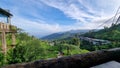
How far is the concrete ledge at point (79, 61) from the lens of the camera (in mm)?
1498

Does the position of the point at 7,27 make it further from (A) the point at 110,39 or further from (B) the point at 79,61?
(A) the point at 110,39

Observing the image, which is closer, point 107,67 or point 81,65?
point 107,67

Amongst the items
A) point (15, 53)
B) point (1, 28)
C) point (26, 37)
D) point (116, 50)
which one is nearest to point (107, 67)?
point (116, 50)

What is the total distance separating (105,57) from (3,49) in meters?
8.64

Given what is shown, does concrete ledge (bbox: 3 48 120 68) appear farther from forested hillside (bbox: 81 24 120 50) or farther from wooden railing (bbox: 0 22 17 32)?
forested hillside (bbox: 81 24 120 50)

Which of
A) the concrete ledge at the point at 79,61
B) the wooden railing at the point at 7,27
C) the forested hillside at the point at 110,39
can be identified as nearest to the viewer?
the concrete ledge at the point at 79,61

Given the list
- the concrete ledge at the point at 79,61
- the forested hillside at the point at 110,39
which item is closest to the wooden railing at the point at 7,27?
the concrete ledge at the point at 79,61

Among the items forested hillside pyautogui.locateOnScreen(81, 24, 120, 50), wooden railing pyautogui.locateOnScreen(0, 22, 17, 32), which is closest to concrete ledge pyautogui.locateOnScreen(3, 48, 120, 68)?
wooden railing pyautogui.locateOnScreen(0, 22, 17, 32)

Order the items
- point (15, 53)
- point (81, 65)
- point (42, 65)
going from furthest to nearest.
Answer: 1. point (15, 53)
2. point (81, 65)
3. point (42, 65)

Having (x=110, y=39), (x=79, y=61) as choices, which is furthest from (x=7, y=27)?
(x=110, y=39)

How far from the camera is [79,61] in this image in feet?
5.77

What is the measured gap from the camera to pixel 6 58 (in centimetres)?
855

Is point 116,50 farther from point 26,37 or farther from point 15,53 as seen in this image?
point 26,37

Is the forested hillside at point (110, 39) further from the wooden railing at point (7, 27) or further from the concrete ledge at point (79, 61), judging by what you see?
the concrete ledge at point (79, 61)
